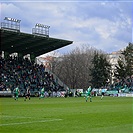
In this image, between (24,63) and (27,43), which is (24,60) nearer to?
(24,63)

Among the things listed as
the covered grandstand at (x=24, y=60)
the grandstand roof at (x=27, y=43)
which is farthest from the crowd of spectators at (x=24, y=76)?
the grandstand roof at (x=27, y=43)

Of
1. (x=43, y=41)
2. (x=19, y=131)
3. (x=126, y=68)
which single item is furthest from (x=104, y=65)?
(x=19, y=131)

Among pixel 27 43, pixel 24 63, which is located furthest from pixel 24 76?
pixel 27 43

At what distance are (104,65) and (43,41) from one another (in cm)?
2819

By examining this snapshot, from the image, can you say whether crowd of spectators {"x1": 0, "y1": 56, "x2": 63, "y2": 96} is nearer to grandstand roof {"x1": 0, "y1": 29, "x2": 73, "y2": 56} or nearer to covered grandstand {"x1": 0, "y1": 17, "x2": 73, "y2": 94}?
covered grandstand {"x1": 0, "y1": 17, "x2": 73, "y2": 94}

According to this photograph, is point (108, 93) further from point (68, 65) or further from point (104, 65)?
point (68, 65)

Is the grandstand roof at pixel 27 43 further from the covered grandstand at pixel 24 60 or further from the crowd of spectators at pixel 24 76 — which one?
the crowd of spectators at pixel 24 76

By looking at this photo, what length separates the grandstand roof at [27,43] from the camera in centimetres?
6466

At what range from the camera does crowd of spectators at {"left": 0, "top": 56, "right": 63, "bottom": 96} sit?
219 feet

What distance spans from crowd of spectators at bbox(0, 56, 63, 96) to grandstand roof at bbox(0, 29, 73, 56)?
7.89ft

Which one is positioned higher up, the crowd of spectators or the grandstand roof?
the grandstand roof

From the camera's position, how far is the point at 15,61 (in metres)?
74.1

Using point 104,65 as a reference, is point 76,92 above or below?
below

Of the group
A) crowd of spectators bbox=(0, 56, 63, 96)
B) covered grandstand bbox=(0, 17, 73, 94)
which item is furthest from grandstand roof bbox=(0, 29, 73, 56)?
crowd of spectators bbox=(0, 56, 63, 96)
